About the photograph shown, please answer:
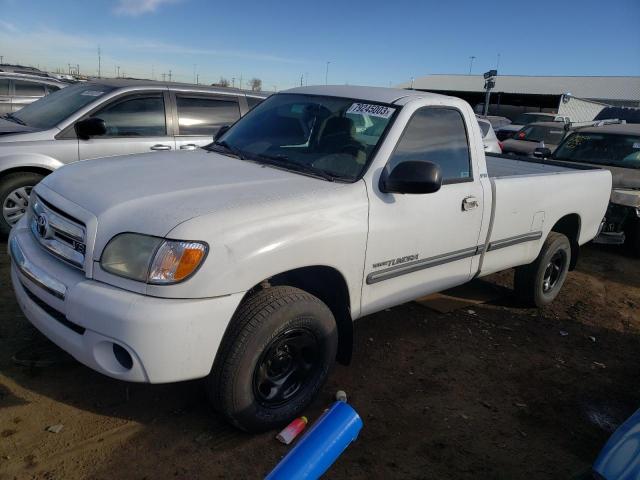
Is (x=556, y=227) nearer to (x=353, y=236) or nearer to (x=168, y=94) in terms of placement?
(x=353, y=236)

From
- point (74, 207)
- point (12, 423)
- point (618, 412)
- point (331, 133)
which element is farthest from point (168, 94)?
point (618, 412)

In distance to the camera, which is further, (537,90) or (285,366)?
(537,90)

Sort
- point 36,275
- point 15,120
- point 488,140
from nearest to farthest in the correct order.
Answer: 1. point 36,275
2. point 15,120
3. point 488,140

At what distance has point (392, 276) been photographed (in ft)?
10.5

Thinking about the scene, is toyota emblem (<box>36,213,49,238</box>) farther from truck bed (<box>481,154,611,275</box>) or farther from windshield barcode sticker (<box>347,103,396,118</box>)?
truck bed (<box>481,154,611,275</box>)

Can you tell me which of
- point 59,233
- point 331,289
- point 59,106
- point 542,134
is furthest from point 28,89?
point 542,134

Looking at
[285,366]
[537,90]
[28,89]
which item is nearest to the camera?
[285,366]

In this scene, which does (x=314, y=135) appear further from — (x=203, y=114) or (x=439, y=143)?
(x=203, y=114)

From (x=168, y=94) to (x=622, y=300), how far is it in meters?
5.58

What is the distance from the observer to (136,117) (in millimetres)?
5898

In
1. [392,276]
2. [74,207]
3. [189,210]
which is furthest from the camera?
[392,276]

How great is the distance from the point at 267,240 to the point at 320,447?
1189 mm

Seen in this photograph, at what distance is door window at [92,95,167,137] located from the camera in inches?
227

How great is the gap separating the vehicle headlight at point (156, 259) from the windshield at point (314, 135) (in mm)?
1062
